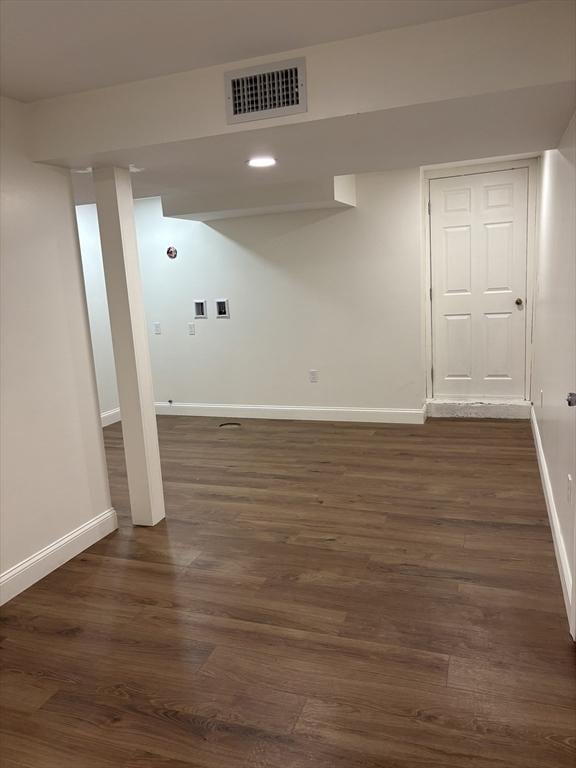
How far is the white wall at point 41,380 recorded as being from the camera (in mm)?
2682

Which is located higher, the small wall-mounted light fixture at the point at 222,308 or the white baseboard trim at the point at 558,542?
the small wall-mounted light fixture at the point at 222,308

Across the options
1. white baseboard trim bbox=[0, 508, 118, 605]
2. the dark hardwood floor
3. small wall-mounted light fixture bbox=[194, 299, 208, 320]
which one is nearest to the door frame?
the dark hardwood floor

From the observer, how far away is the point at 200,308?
5898 millimetres

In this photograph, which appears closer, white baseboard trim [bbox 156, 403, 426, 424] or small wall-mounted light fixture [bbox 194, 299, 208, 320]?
white baseboard trim [bbox 156, 403, 426, 424]

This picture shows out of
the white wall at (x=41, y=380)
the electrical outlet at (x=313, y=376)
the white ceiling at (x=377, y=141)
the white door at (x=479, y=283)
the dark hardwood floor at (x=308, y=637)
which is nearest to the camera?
the dark hardwood floor at (x=308, y=637)

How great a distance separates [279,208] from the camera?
16.6 ft

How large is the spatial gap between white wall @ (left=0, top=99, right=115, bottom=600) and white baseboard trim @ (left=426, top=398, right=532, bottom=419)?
132 inches

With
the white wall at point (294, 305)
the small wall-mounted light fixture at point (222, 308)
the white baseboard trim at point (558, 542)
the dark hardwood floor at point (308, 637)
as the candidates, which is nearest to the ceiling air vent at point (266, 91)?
the dark hardwood floor at point (308, 637)

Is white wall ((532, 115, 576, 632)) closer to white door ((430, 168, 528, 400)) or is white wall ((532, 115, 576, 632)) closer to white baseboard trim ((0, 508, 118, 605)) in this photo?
white door ((430, 168, 528, 400))

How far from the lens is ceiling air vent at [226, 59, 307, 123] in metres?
2.26

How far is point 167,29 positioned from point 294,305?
3.59 meters

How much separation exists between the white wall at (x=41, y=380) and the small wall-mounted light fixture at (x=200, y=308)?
2.73m

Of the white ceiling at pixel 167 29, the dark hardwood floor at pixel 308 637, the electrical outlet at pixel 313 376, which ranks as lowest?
the dark hardwood floor at pixel 308 637

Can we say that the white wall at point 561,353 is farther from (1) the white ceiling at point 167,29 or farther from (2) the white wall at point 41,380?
(2) the white wall at point 41,380
